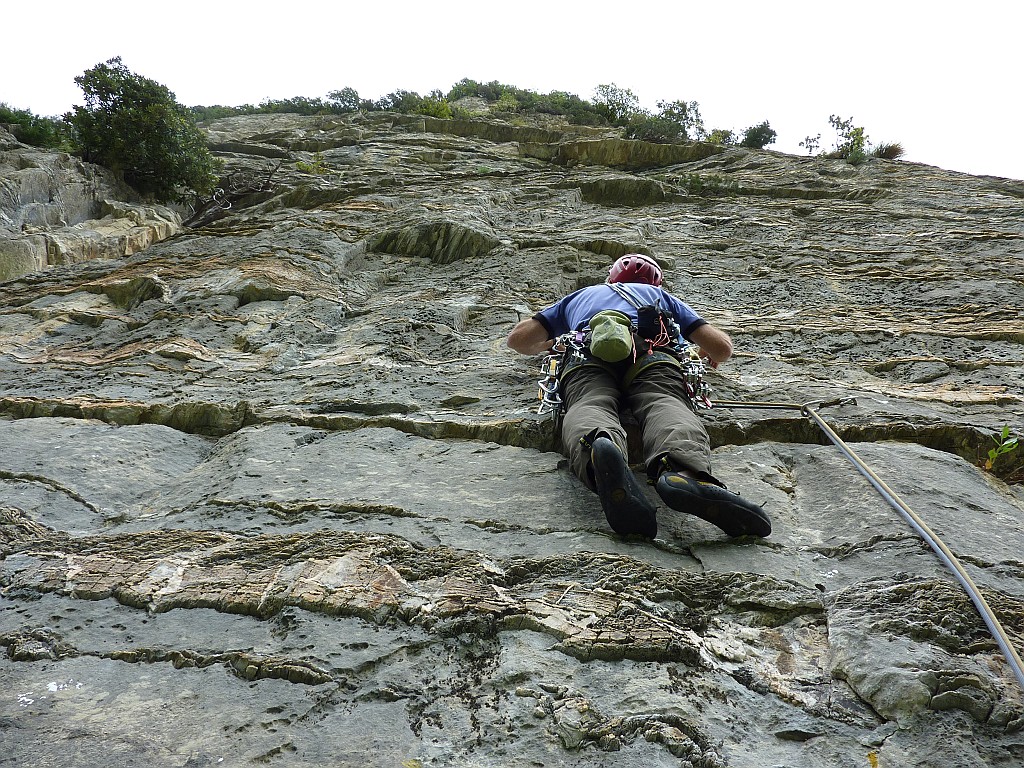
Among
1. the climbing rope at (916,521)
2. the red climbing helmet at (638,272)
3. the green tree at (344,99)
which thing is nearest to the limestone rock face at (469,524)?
the climbing rope at (916,521)

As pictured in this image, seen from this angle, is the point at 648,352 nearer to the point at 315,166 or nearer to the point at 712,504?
the point at 712,504

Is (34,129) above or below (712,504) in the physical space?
above

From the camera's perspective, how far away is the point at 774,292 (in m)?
5.98

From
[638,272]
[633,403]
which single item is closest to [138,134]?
[638,272]

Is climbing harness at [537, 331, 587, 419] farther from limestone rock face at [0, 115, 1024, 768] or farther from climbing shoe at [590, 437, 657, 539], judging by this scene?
climbing shoe at [590, 437, 657, 539]

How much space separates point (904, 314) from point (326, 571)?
4.98 metres

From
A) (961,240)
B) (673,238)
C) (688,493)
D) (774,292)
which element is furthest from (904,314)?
(688,493)

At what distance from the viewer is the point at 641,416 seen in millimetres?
3197

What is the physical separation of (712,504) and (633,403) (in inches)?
34.3

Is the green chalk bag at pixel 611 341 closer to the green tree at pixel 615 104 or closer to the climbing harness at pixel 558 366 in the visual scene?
the climbing harness at pixel 558 366

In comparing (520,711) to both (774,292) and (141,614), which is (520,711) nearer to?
(141,614)

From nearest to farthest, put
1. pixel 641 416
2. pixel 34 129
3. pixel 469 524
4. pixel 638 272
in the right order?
pixel 469 524 < pixel 641 416 < pixel 638 272 < pixel 34 129

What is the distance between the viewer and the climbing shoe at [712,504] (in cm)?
254

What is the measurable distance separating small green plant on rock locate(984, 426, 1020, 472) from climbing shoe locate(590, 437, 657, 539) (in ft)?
6.62
